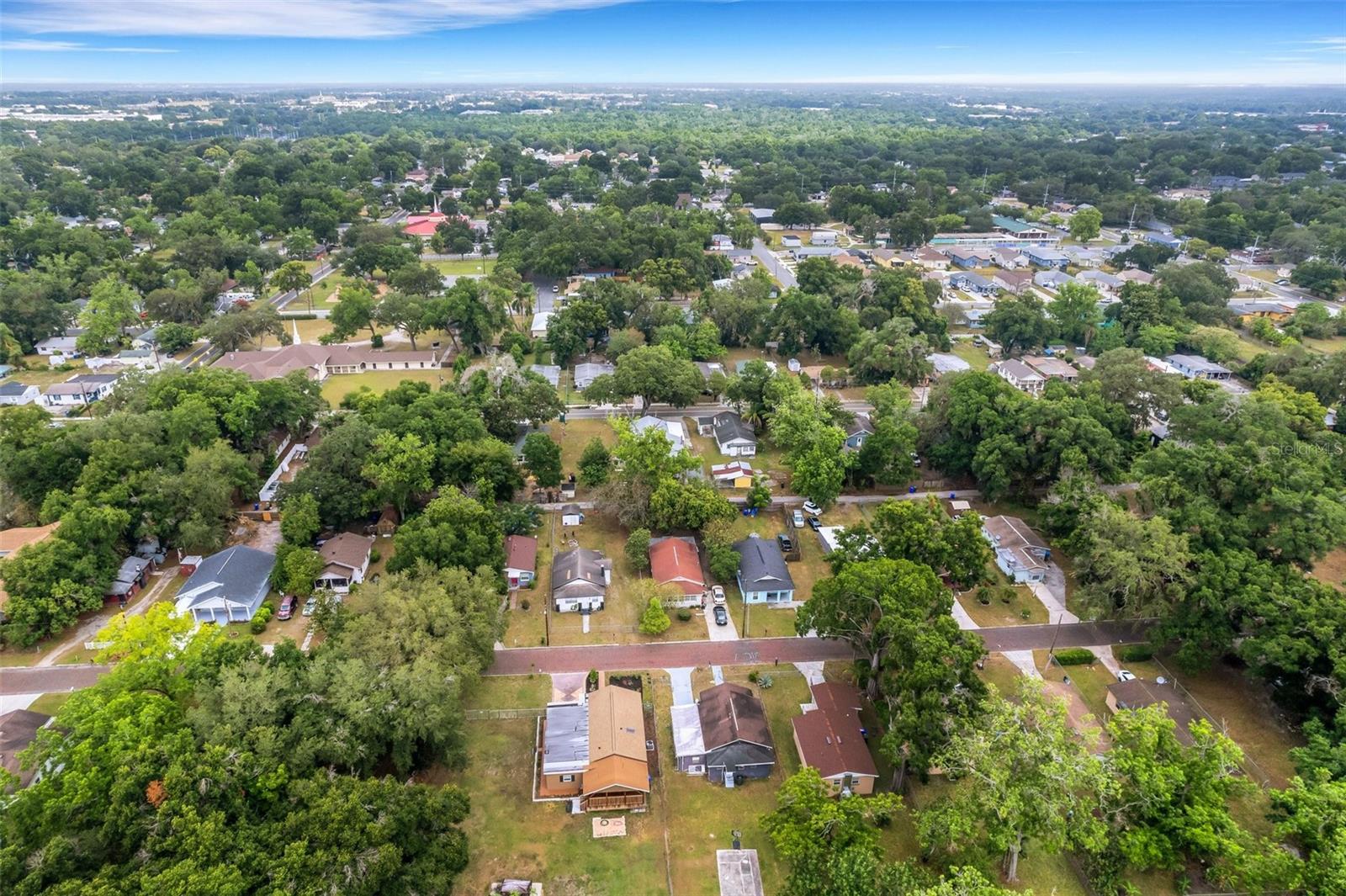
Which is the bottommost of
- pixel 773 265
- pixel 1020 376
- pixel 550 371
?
pixel 550 371

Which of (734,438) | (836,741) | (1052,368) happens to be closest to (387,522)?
(734,438)

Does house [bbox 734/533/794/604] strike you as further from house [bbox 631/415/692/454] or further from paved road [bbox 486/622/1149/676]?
house [bbox 631/415/692/454]

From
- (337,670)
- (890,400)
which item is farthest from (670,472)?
(337,670)

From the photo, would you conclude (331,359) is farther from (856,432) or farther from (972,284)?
(972,284)

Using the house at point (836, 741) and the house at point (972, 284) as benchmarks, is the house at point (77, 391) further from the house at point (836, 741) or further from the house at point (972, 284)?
the house at point (972, 284)

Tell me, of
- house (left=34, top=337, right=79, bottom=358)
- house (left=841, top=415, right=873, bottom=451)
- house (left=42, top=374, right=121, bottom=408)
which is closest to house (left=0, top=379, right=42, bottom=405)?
house (left=42, top=374, right=121, bottom=408)

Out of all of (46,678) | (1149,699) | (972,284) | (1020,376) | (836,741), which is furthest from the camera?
(972,284)
